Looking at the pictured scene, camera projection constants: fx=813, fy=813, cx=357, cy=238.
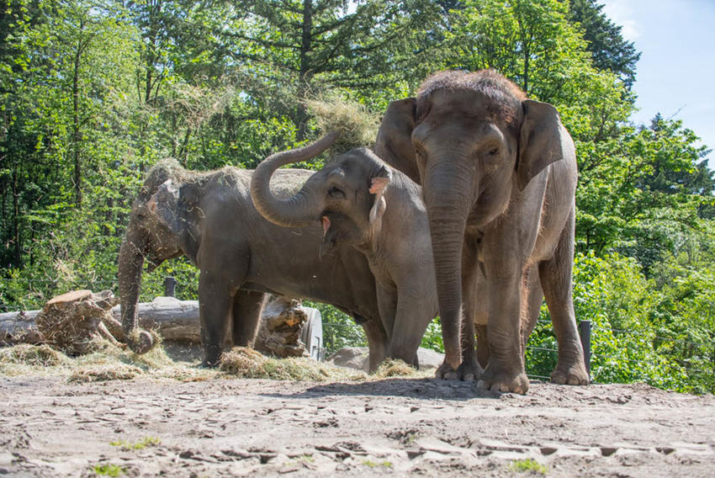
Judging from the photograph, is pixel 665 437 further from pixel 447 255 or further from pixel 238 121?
pixel 238 121

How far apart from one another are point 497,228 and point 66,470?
3.98 m

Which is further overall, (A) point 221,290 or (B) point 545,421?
(A) point 221,290

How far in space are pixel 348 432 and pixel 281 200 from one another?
402 cm

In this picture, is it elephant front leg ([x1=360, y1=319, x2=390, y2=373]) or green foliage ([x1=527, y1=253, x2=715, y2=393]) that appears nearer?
elephant front leg ([x1=360, y1=319, x2=390, y2=373])

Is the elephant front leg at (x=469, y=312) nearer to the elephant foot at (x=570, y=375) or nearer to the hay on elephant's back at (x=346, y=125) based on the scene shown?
the elephant foot at (x=570, y=375)

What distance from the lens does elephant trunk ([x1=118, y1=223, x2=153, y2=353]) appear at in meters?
9.77

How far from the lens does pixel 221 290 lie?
9.48m

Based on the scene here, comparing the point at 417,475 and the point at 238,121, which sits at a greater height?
the point at 238,121

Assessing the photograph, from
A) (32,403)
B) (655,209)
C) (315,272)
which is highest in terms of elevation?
(655,209)

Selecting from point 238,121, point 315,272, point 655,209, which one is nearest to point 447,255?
point 315,272

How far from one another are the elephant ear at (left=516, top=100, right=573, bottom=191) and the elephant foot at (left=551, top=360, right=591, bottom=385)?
2.17 metres

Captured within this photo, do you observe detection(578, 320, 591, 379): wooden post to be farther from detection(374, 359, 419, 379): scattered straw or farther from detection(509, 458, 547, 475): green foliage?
detection(509, 458, 547, 475): green foliage

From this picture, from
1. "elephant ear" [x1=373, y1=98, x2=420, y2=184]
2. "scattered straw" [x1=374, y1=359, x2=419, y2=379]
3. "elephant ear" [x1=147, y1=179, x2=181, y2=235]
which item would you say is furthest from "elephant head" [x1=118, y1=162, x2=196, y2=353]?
"elephant ear" [x1=373, y1=98, x2=420, y2=184]

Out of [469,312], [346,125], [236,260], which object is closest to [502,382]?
[469,312]
